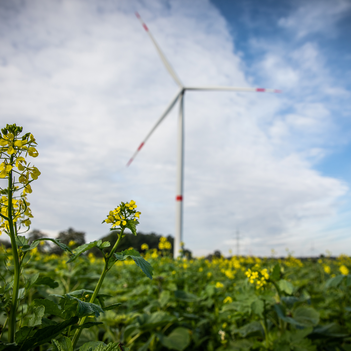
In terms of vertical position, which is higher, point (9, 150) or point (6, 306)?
point (9, 150)

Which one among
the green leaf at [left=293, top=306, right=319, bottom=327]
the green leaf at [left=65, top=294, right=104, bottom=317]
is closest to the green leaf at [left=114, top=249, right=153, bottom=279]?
the green leaf at [left=65, top=294, right=104, bottom=317]

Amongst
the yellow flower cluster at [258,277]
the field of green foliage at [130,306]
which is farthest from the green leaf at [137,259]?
the yellow flower cluster at [258,277]

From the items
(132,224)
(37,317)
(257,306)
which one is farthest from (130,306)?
(132,224)

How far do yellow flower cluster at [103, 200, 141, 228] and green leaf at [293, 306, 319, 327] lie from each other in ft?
7.00

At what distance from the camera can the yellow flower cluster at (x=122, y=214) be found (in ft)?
3.99

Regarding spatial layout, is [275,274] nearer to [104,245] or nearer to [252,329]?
[252,329]

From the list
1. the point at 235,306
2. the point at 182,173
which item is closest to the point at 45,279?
the point at 235,306

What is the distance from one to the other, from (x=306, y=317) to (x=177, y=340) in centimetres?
130

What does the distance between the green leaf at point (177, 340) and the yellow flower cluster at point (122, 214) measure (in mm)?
2141

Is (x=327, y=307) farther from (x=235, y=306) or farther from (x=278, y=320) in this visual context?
(x=235, y=306)

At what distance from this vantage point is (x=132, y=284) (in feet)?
17.9

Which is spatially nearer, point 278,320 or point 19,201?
point 19,201

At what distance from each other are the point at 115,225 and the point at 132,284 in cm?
468

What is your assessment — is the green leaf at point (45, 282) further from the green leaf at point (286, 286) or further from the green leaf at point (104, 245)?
the green leaf at point (286, 286)
